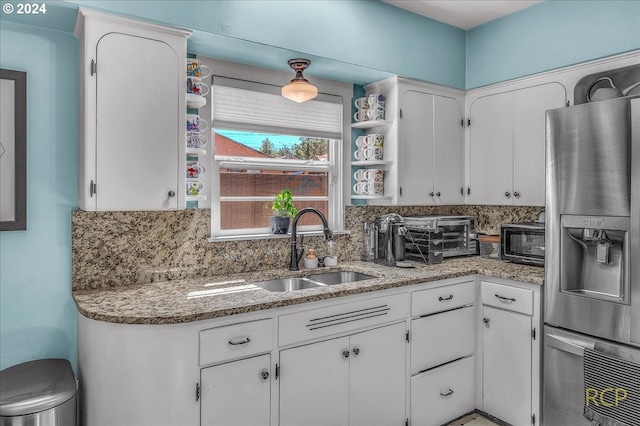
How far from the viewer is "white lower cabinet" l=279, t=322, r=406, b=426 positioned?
2096 mm

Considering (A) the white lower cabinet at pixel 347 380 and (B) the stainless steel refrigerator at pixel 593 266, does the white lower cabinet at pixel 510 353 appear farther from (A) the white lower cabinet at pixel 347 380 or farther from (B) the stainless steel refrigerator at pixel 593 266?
(A) the white lower cabinet at pixel 347 380

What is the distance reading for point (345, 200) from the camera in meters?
3.22

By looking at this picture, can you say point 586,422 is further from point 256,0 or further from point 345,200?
point 256,0

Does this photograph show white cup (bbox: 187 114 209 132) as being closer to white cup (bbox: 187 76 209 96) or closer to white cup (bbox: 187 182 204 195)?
white cup (bbox: 187 76 209 96)

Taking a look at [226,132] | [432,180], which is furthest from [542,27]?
[226,132]

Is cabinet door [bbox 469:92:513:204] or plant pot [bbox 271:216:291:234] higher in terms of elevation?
cabinet door [bbox 469:92:513:204]

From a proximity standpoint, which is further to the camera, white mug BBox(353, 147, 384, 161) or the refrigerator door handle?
white mug BBox(353, 147, 384, 161)

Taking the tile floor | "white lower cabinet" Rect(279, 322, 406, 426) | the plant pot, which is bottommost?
the tile floor

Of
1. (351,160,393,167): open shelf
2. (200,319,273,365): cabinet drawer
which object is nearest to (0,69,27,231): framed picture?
(200,319,273,365): cabinet drawer

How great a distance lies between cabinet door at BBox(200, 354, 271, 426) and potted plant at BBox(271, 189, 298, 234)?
1.03 metres

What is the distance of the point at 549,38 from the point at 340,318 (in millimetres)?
2365

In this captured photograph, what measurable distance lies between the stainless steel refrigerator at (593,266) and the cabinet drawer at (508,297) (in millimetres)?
132

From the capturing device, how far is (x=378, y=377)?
2406mm

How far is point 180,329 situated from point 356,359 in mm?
976
